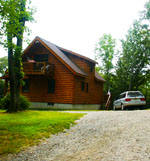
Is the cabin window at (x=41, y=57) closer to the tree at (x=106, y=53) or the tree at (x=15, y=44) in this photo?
the tree at (x=15, y=44)

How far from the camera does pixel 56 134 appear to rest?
308 inches

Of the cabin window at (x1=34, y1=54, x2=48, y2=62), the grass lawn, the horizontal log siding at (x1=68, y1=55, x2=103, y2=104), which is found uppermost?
the cabin window at (x1=34, y1=54, x2=48, y2=62)

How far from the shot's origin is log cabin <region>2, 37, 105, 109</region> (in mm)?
22047

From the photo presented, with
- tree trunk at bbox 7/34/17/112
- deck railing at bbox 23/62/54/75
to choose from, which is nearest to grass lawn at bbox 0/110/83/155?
tree trunk at bbox 7/34/17/112

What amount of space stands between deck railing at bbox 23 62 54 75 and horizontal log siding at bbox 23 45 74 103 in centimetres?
89

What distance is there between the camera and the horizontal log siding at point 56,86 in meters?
22.2

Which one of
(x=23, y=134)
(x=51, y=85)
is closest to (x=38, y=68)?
(x=51, y=85)

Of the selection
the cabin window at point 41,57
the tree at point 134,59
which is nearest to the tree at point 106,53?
the tree at point 134,59

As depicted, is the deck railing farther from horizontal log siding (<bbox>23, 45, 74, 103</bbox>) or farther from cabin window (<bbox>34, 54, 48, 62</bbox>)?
cabin window (<bbox>34, 54, 48, 62</bbox>)

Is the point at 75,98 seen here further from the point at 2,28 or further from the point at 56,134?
Answer: the point at 56,134

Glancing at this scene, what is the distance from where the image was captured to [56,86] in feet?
75.2

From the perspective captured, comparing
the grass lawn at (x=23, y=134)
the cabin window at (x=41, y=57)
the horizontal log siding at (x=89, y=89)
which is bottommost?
the grass lawn at (x=23, y=134)

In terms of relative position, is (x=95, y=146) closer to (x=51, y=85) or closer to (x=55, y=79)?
(x=55, y=79)

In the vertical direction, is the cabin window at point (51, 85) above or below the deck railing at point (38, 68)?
below
